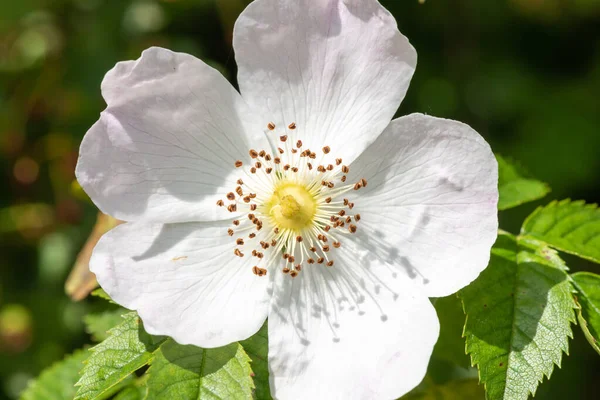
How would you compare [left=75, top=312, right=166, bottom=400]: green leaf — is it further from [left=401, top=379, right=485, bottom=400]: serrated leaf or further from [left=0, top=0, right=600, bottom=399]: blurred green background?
[left=0, top=0, right=600, bottom=399]: blurred green background

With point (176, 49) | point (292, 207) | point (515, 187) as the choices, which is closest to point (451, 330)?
point (515, 187)

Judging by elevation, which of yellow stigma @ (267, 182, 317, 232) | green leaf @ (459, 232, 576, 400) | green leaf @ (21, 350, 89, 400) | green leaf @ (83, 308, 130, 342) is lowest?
green leaf @ (21, 350, 89, 400)

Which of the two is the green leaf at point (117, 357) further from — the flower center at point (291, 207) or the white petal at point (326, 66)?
the white petal at point (326, 66)

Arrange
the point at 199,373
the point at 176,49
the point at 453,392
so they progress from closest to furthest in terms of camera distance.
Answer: the point at 199,373
the point at 453,392
the point at 176,49

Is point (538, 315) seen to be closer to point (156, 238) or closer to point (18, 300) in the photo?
point (156, 238)

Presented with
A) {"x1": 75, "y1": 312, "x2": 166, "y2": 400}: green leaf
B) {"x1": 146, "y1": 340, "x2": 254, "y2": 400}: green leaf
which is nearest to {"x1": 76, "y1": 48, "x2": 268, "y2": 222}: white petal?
{"x1": 75, "y1": 312, "x2": 166, "y2": 400}: green leaf

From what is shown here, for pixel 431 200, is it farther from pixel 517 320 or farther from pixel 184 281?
pixel 184 281
